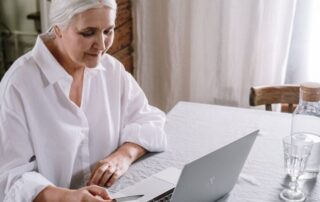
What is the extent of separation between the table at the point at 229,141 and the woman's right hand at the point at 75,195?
0.10 meters

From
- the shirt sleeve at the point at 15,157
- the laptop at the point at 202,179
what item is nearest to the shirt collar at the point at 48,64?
the shirt sleeve at the point at 15,157

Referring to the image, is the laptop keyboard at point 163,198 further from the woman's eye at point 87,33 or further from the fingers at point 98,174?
the woman's eye at point 87,33

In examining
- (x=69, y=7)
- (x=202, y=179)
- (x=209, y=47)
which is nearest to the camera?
(x=202, y=179)

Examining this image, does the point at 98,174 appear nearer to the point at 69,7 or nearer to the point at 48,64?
the point at 48,64

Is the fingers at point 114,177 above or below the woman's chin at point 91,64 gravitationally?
below

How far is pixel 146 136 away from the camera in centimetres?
149

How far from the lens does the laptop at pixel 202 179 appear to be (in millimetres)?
996

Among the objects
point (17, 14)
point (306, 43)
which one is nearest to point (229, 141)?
point (306, 43)

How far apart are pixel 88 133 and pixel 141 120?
21 centimetres

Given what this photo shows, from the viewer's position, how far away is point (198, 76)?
286cm

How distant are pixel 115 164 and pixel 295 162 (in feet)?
1.67

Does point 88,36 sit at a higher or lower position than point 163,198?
higher

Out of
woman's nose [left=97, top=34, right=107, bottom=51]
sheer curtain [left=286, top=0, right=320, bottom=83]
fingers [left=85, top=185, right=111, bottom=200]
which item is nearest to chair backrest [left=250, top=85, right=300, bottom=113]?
sheer curtain [left=286, top=0, right=320, bottom=83]

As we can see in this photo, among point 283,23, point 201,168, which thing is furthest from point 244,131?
point 283,23
